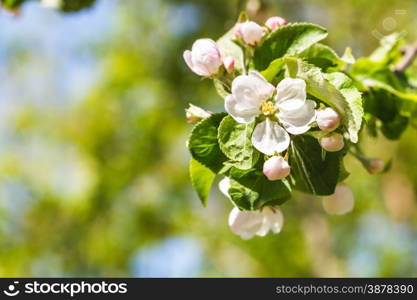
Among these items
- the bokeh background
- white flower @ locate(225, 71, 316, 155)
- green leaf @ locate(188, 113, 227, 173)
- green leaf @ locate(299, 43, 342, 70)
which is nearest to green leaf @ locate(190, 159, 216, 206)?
green leaf @ locate(188, 113, 227, 173)

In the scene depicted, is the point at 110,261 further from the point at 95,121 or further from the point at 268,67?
the point at 268,67

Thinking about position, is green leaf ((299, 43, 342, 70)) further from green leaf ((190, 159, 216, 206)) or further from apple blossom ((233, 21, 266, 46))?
green leaf ((190, 159, 216, 206))

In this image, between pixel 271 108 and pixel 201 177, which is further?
pixel 201 177

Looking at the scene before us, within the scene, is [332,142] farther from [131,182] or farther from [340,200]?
[131,182]

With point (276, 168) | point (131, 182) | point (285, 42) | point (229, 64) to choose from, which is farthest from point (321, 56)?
point (131, 182)

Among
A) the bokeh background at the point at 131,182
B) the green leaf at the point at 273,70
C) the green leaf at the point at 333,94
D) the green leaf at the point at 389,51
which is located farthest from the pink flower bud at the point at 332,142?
the bokeh background at the point at 131,182

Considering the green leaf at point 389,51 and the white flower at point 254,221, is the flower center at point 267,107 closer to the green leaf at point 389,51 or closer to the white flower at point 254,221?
the white flower at point 254,221
